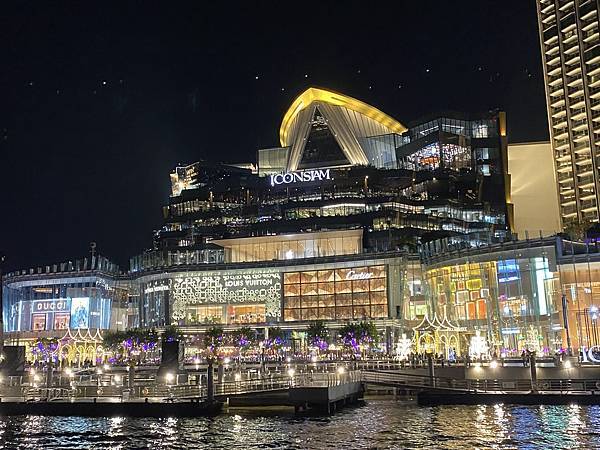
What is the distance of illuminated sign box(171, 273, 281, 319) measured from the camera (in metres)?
116

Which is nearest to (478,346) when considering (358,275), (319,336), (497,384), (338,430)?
(497,384)

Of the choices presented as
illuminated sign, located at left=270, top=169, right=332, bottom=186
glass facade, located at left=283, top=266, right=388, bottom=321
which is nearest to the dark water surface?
glass facade, located at left=283, top=266, right=388, bottom=321

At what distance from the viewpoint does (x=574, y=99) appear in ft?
455

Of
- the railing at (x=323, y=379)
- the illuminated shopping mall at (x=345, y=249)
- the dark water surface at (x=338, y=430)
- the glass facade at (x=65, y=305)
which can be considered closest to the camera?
the dark water surface at (x=338, y=430)

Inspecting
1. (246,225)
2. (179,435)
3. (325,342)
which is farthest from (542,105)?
(179,435)

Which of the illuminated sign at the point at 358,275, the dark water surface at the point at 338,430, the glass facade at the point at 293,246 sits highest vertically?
the glass facade at the point at 293,246

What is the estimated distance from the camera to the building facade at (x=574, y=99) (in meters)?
133

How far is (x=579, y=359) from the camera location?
195 ft

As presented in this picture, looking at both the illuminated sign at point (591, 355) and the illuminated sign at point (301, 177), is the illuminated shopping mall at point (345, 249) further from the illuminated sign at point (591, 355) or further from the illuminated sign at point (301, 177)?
the illuminated sign at point (591, 355)

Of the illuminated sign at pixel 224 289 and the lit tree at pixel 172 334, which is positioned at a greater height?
the illuminated sign at pixel 224 289

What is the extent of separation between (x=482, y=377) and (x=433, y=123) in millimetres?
91431

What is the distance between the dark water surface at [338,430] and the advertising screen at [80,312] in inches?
3094

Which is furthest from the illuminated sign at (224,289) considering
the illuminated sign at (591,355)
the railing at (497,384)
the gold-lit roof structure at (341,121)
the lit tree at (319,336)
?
the illuminated sign at (591,355)

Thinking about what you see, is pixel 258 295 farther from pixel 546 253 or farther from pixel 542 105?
pixel 542 105
